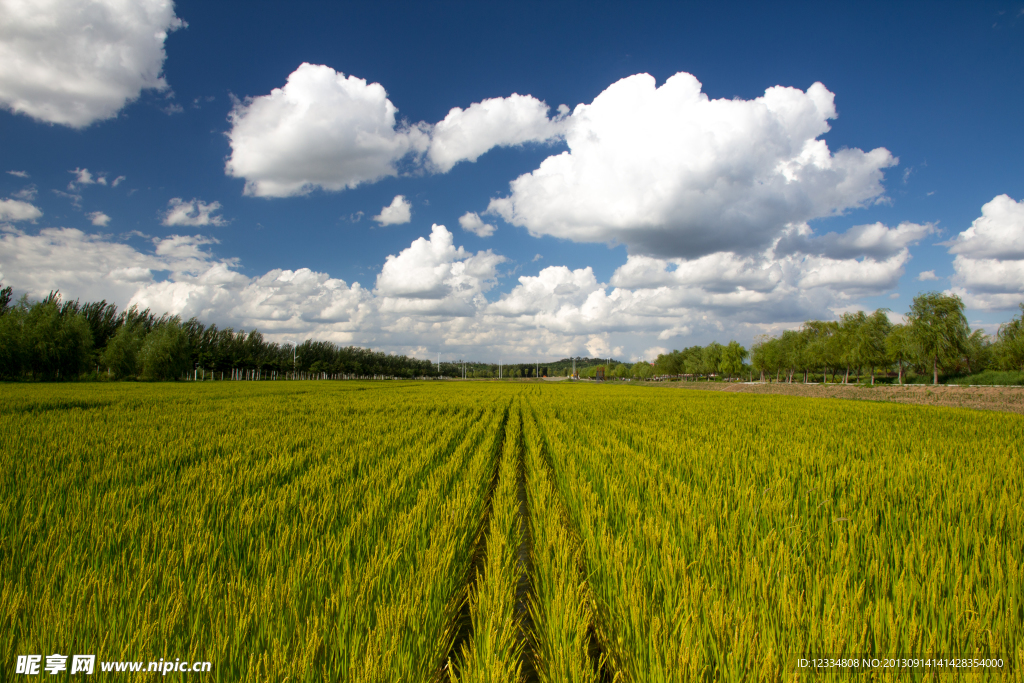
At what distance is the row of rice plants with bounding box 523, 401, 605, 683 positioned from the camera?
6.57ft

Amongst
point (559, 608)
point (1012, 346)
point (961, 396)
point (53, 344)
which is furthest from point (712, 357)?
point (53, 344)

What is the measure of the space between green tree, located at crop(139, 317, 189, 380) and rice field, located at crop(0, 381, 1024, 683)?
63371 millimetres

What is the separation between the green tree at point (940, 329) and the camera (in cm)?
4072

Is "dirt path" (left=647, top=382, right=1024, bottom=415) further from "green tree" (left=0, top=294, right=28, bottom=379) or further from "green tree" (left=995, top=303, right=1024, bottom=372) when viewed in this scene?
"green tree" (left=0, top=294, right=28, bottom=379)

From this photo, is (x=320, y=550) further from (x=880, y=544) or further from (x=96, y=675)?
(x=880, y=544)

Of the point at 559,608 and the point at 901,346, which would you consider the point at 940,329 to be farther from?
the point at 559,608

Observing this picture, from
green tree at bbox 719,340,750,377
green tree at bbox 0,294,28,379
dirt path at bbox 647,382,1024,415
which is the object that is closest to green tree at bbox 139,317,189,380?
A: green tree at bbox 0,294,28,379

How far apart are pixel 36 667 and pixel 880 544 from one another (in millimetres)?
4712

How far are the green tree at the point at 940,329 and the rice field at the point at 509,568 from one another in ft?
164

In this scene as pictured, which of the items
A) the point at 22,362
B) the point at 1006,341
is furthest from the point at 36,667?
the point at 1006,341

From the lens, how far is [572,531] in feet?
13.3

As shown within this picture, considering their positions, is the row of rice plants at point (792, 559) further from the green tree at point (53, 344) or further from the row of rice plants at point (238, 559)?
the green tree at point (53, 344)

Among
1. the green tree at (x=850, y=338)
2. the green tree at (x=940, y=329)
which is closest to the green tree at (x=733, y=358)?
the green tree at (x=850, y=338)

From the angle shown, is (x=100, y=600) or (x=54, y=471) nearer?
(x=100, y=600)
